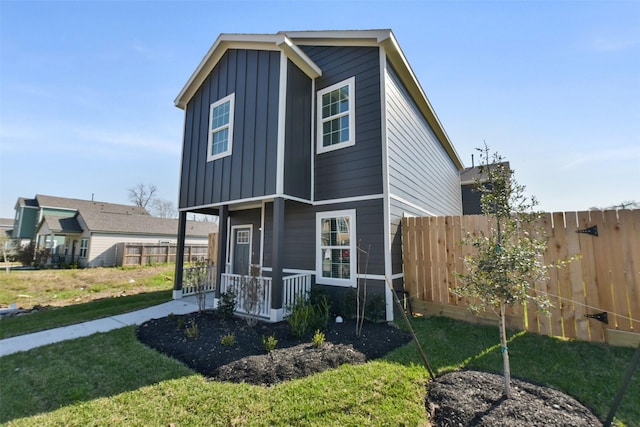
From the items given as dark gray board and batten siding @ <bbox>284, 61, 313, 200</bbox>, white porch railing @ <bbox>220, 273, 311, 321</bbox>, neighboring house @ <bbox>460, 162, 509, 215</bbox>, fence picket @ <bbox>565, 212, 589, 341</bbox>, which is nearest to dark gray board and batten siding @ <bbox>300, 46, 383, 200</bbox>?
dark gray board and batten siding @ <bbox>284, 61, 313, 200</bbox>

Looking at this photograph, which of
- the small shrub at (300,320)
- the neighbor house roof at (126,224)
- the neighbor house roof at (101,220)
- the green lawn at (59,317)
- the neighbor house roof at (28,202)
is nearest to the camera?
the small shrub at (300,320)

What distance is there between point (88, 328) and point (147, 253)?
1744cm

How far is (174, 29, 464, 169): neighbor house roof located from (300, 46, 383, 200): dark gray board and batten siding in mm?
287

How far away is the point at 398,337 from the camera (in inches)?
186

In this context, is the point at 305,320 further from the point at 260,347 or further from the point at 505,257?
the point at 505,257

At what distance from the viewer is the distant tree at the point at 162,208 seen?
45969 mm

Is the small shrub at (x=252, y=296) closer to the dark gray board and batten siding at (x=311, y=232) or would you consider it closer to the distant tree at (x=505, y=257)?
the dark gray board and batten siding at (x=311, y=232)

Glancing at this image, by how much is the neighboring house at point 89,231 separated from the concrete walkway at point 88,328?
17.3 meters

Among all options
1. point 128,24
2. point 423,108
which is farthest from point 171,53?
point 423,108

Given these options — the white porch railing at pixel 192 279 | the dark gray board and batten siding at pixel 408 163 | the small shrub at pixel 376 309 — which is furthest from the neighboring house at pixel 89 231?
the dark gray board and batten siding at pixel 408 163

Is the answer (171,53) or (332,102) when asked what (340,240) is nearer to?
(332,102)

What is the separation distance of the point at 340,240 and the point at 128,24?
828 centimetres

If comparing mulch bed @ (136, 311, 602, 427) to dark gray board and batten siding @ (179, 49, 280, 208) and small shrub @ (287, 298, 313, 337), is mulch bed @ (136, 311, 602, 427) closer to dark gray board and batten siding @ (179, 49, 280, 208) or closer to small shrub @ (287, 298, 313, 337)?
small shrub @ (287, 298, 313, 337)

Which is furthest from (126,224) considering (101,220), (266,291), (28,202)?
(266,291)
